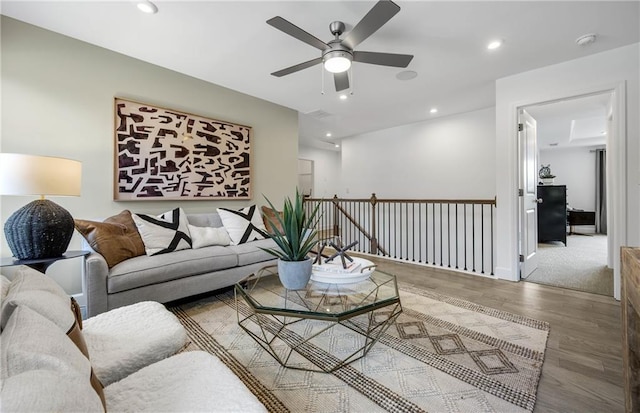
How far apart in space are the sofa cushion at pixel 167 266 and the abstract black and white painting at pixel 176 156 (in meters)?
0.90

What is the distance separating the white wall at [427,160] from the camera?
4.31 metres

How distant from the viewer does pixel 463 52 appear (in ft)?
8.45

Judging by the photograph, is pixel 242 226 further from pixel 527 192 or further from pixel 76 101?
pixel 527 192

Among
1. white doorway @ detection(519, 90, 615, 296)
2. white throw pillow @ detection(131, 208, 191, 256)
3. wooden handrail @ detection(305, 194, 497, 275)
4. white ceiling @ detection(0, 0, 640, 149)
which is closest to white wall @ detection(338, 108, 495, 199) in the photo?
wooden handrail @ detection(305, 194, 497, 275)

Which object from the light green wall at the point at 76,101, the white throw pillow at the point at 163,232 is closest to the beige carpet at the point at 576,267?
the white throw pillow at the point at 163,232

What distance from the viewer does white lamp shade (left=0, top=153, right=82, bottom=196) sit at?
1682mm

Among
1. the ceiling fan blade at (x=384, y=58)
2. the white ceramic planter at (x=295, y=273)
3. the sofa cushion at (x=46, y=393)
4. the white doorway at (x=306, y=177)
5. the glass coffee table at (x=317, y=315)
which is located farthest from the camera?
the white doorway at (x=306, y=177)

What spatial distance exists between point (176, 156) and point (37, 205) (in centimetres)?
133

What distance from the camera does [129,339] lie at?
1074mm

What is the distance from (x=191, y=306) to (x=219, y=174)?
5.42 ft

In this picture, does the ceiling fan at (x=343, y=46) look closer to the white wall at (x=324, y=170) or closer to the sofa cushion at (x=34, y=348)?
the sofa cushion at (x=34, y=348)

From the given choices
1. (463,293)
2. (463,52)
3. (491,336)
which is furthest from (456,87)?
(491,336)

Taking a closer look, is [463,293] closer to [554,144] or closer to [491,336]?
[491,336]

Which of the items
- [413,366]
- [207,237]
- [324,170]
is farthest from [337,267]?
[324,170]
